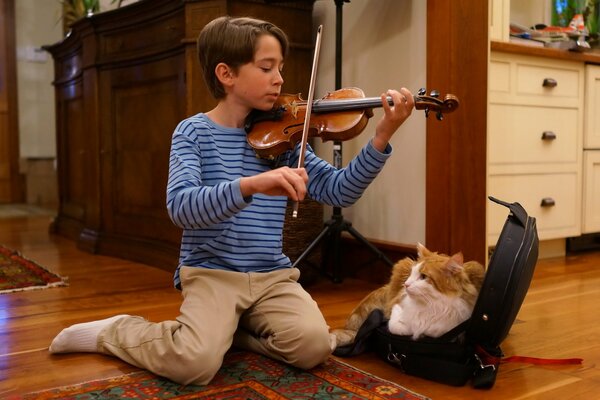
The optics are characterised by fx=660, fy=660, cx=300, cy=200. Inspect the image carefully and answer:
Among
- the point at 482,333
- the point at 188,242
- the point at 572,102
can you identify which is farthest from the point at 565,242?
the point at 188,242

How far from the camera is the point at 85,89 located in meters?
3.04

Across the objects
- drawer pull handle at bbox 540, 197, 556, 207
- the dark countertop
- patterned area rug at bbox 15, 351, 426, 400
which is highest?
the dark countertop

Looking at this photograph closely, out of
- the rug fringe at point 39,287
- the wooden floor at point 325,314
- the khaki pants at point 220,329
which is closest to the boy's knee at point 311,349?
the khaki pants at point 220,329

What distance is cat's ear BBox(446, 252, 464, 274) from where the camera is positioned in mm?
1253

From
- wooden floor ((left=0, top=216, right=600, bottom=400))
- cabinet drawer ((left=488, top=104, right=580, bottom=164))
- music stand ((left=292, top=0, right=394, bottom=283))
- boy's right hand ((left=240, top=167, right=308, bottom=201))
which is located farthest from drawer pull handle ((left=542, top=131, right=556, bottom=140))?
boy's right hand ((left=240, top=167, right=308, bottom=201))

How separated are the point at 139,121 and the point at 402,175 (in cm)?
116

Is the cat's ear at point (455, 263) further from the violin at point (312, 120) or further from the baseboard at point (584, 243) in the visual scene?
the baseboard at point (584, 243)

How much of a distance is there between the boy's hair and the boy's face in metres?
0.01

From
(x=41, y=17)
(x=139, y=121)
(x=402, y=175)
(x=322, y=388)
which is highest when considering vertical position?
(x=41, y=17)

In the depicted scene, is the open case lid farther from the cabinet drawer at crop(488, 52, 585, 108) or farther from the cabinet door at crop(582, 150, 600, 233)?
the cabinet door at crop(582, 150, 600, 233)

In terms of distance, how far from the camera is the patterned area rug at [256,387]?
1158mm

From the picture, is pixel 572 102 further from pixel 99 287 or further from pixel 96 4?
pixel 96 4

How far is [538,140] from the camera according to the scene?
2.56 meters

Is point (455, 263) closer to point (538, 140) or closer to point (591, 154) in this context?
Answer: point (538, 140)
